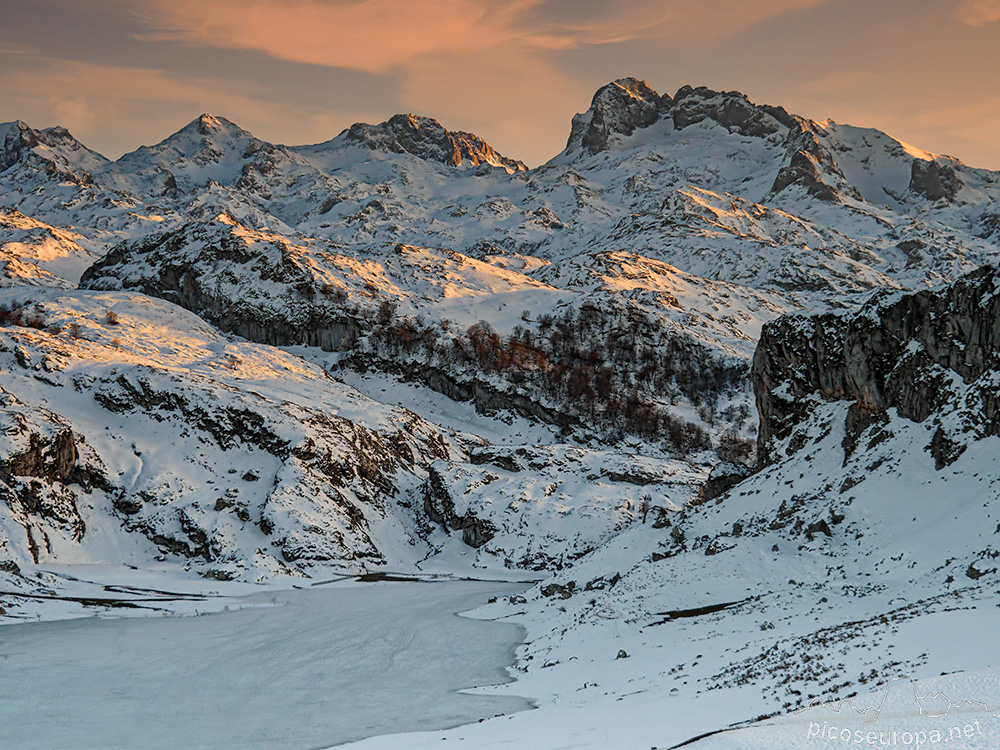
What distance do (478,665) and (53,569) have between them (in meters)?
44.5

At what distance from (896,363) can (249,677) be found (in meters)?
40.6

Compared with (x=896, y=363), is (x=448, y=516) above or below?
below

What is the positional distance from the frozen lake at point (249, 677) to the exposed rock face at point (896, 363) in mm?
26867

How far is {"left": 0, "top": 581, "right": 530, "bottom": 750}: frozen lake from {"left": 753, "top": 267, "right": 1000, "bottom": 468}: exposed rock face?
88.1ft

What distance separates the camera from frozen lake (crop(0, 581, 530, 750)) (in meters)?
24.1

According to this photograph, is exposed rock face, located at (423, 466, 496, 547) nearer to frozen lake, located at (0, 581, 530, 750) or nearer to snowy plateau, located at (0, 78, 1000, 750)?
snowy plateau, located at (0, 78, 1000, 750)

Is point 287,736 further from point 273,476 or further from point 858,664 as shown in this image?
point 273,476

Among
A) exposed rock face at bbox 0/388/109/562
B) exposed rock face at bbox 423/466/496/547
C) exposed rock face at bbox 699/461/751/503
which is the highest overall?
exposed rock face at bbox 0/388/109/562

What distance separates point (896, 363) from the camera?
46812 mm

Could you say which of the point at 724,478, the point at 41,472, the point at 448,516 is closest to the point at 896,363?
the point at 724,478

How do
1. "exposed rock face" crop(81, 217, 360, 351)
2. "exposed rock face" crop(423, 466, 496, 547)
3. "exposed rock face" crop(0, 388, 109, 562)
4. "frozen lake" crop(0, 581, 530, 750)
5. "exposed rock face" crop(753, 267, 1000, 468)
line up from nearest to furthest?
"frozen lake" crop(0, 581, 530, 750)
"exposed rock face" crop(753, 267, 1000, 468)
"exposed rock face" crop(0, 388, 109, 562)
"exposed rock face" crop(423, 466, 496, 547)
"exposed rock face" crop(81, 217, 360, 351)

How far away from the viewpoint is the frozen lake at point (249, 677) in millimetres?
24094

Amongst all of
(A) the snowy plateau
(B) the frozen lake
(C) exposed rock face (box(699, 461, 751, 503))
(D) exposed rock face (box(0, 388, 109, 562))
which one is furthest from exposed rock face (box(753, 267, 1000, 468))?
(D) exposed rock face (box(0, 388, 109, 562))

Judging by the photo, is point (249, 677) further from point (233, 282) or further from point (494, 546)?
point (233, 282)
